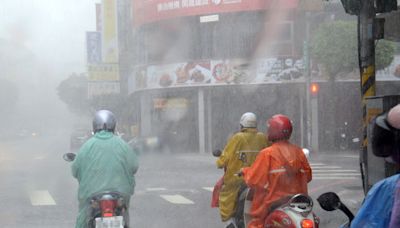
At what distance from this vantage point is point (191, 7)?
28.2 metres

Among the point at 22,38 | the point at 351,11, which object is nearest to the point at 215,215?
the point at 351,11

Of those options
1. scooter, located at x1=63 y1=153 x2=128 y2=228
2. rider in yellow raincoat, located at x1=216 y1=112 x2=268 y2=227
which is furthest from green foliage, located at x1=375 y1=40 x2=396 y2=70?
scooter, located at x1=63 y1=153 x2=128 y2=228

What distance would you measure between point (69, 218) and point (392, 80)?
20249 mm

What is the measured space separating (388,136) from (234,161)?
416 centimetres

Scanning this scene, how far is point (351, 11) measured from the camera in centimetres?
804

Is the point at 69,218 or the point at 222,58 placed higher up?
the point at 222,58

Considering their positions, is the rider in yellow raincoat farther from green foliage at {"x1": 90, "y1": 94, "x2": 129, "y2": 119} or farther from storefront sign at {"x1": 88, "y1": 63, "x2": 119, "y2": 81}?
storefront sign at {"x1": 88, "y1": 63, "x2": 119, "y2": 81}

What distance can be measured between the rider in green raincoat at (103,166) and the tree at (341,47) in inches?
782

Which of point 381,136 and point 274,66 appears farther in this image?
point 274,66

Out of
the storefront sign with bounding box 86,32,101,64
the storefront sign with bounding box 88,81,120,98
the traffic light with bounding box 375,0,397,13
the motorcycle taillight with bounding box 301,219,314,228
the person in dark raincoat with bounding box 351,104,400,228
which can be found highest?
the storefront sign with bounding box 86,32,101,64

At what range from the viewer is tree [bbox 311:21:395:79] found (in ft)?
80.7

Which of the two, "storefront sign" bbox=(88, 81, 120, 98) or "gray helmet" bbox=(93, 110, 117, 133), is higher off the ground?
"storefront sign" bbox=(88, 81, 120, 98)

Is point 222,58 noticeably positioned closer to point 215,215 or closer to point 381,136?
point 215,215

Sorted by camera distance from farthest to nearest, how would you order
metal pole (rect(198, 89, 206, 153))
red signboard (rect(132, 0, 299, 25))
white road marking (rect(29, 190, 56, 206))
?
metal pole (rect(198, 89, 206, 153))
red signboard (rect(132, 0, 299, 25))
white road marking (rect(29, 190, 56, 206))
